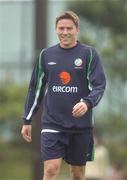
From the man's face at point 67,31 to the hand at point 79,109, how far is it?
73cm

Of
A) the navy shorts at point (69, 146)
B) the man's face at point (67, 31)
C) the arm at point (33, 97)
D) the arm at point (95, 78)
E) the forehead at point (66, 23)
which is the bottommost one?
the navy shorts at point (69, 146)

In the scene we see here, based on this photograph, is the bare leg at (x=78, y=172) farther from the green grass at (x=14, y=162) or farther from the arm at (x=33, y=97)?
the green grass at (x=14, y=162)

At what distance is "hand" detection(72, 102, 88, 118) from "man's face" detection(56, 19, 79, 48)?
73cm

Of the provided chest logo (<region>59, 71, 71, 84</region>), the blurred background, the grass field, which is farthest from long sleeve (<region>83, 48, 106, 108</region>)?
the grass field

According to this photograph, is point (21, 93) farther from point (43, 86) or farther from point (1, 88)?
point (43, 86)

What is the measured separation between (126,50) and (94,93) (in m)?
19.0

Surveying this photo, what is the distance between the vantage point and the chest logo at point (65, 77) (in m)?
9.34

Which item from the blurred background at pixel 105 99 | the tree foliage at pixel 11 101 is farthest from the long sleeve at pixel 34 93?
the tree foliage at pixel 11 101

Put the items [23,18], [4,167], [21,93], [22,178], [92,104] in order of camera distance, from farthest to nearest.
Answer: [23,18]
[21,93]
[4,167]
[22,178]
[92,104]

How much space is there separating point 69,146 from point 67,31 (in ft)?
4.01

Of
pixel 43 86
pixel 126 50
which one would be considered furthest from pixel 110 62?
pixel 43 86

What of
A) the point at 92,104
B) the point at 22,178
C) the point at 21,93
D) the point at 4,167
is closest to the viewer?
the point at 92,104

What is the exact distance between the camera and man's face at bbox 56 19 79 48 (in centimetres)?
931

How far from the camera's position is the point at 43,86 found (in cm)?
970
